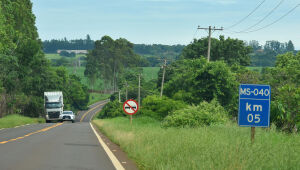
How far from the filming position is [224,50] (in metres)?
77.5

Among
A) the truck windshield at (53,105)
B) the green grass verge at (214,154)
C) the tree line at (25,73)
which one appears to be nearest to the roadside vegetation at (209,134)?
the green grass verge at (214,154)

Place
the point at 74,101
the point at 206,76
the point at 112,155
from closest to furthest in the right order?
1. the point at 112,155
2. the point at 206,76
3. the point at 74,101

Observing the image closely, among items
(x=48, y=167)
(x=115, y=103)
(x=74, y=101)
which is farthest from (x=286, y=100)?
(x=74, y=101)

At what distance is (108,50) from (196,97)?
95137 mm

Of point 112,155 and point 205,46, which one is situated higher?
point 205,46

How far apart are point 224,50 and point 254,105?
67760 millimetres

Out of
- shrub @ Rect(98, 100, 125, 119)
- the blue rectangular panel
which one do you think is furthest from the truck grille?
the blue rectangular panel

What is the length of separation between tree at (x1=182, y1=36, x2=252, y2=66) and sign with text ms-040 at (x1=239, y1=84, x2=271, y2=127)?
6570 centimetres

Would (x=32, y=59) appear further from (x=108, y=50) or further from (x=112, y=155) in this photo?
(x=108, y=50)

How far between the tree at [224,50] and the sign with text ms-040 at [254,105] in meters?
65.7

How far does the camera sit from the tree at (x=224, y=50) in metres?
76.7

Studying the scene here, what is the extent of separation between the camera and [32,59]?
229ft

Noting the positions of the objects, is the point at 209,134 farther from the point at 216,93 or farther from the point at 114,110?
the point at 114,110

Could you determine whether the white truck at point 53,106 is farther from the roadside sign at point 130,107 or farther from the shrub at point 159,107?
the roadside sign at point 130,107
